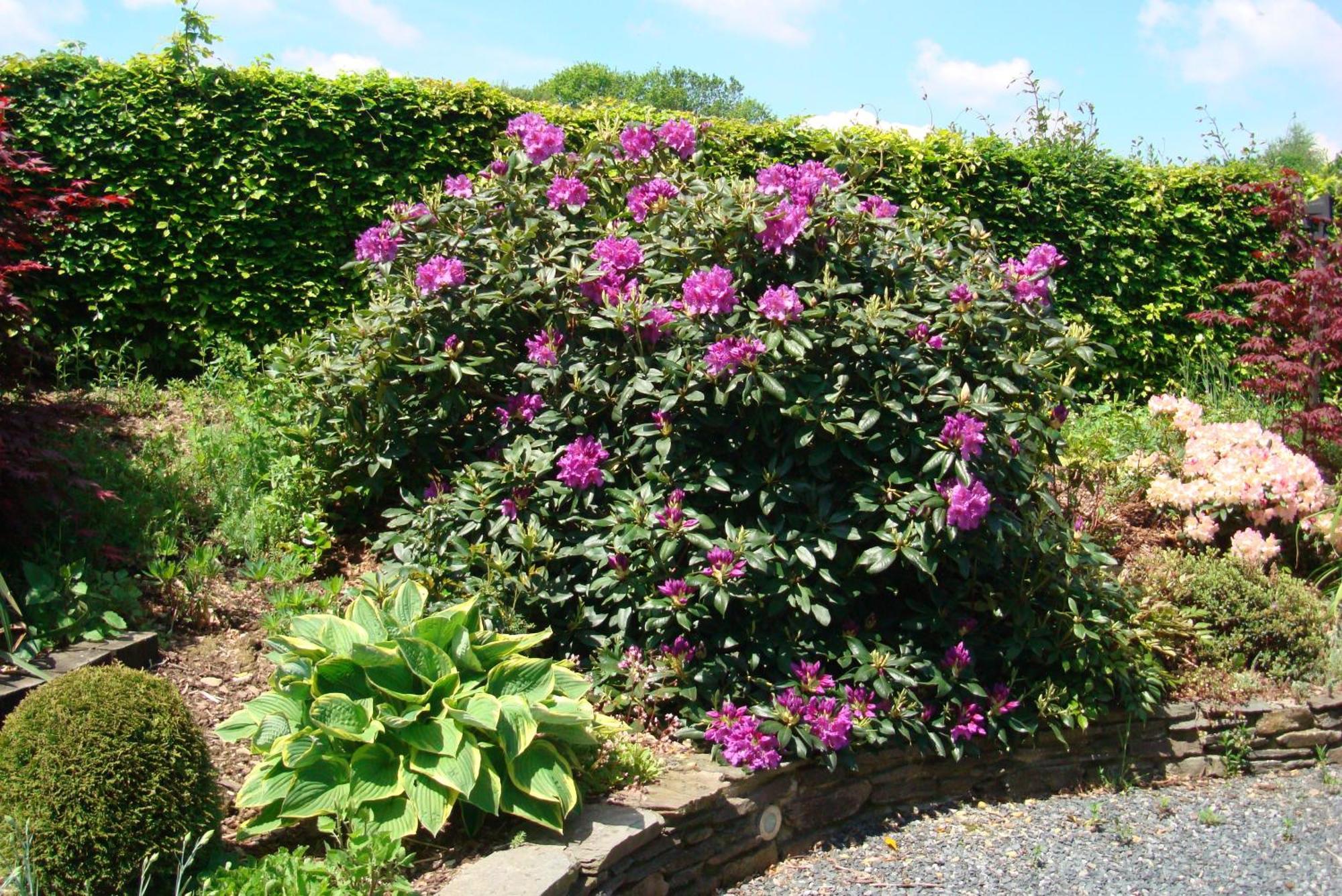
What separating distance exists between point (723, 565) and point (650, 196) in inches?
64.4

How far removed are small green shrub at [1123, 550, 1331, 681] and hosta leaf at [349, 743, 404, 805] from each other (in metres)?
3.60

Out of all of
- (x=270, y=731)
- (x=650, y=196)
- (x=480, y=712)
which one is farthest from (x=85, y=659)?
(x=650, y=196)

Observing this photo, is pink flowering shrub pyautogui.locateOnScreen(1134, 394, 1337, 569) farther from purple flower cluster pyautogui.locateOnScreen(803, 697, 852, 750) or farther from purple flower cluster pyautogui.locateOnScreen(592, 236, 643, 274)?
purple flower cluster pyautogui.locateOnScreen(592, 236, 643, 274)

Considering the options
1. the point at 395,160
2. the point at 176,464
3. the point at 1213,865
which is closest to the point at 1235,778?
the point at 1213,865

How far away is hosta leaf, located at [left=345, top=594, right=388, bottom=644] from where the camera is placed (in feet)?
10.1

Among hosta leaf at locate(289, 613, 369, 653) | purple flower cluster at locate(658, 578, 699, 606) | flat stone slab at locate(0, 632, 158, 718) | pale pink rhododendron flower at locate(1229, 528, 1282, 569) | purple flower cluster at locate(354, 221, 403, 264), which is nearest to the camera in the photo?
hosta leaf at locate(289, 613, 369, 653)

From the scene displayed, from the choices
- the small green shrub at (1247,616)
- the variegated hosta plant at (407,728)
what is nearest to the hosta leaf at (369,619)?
the variegated hosta plant at (407,728)

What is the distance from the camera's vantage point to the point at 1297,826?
396 centimetres

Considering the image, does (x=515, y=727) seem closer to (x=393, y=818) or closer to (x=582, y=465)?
(x=393, y=818)

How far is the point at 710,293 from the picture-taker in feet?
11.9

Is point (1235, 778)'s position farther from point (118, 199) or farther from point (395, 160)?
point (395, 160)

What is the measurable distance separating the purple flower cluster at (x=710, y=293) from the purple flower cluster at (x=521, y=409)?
29.8 inches

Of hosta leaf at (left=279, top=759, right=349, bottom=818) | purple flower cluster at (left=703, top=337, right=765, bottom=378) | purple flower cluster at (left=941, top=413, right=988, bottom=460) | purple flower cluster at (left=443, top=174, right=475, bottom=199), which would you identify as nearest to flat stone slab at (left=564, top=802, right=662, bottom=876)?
hosta leaf at (left=279, top=759, right=349, bottom=818)

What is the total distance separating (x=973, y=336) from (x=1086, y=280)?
5.12 m
